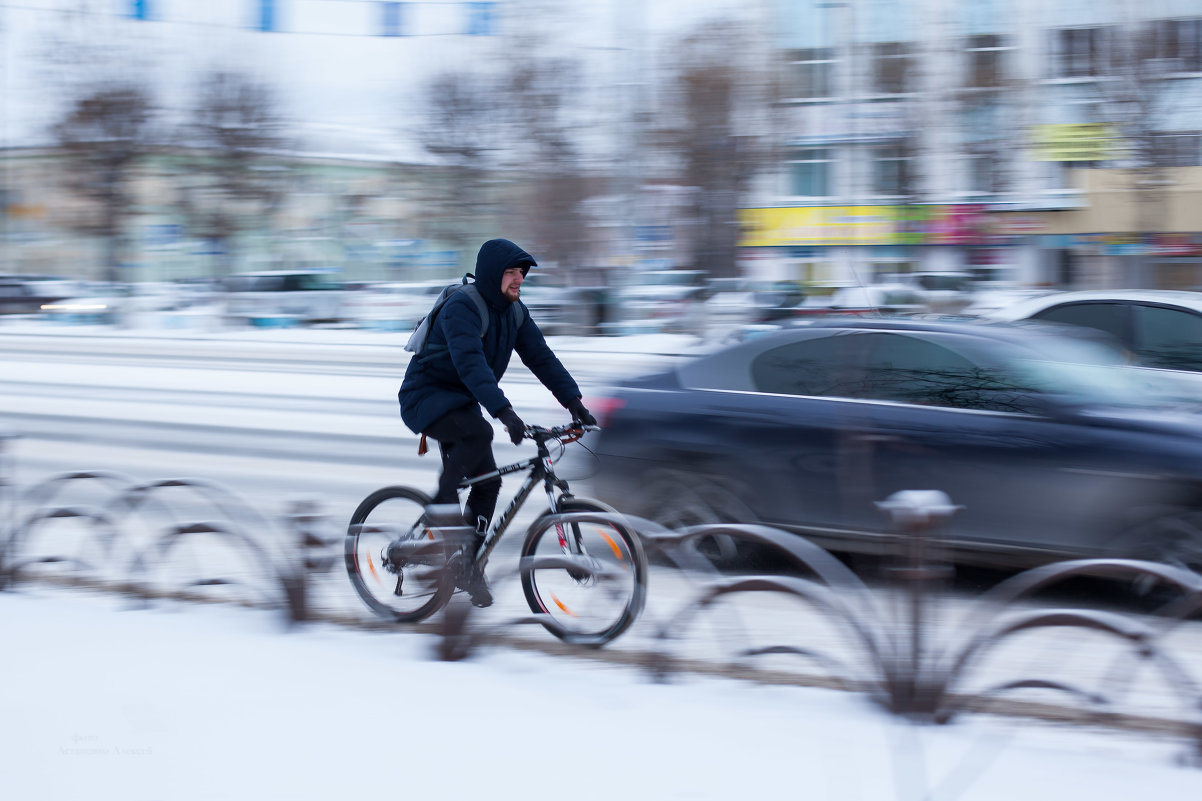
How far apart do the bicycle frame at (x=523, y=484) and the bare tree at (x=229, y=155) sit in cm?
2810

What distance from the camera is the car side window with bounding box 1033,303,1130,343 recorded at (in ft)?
27.7

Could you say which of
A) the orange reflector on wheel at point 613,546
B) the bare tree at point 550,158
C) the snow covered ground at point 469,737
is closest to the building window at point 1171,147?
the bare tree at point 550,158

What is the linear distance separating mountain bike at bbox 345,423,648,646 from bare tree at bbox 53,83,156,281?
1109 inches

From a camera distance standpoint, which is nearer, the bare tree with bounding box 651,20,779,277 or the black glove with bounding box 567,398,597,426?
the black glove with bounding box 567,398,597,426

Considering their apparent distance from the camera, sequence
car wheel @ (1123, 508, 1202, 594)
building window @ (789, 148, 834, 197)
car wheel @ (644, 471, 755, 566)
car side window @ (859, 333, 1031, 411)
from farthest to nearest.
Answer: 1. building window @ (789, 148, 834, 197)
2. car wheel @ (644, 471, 755, 566)
3. car side window @ (859, 333, 1031, 411)
4. car wheel @ (1123, 508, 1202, 594)

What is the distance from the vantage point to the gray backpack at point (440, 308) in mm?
4820

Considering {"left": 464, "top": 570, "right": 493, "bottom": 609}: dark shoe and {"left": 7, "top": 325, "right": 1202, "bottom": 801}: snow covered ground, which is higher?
{"left": 464, "top": 570, "right": 493, "bottom": 609}: dark shoe

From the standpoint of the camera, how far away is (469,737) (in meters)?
3.90

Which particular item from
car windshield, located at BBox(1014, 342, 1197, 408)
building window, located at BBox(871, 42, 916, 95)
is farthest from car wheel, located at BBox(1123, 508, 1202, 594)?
building window, located at BBox(871, 42, 916, 95)

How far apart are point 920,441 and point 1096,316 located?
3.66m

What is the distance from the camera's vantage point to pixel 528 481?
16.1ft

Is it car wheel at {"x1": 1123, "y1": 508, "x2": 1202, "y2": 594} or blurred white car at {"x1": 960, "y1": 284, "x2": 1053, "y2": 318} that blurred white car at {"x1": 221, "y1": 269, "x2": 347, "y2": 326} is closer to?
blurred white car at {"x1": 960, "y1": 284, "x2": 1053, "y2": 318}

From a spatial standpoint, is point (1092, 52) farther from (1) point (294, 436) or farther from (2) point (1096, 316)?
(1) point (294, 436)

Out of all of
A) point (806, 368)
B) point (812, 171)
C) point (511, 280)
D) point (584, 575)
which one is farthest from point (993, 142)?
point (584, 575)
